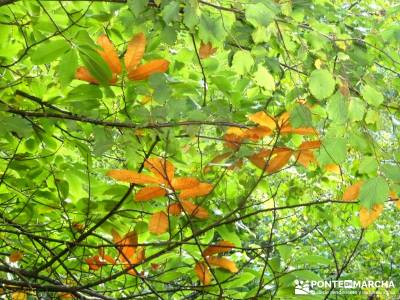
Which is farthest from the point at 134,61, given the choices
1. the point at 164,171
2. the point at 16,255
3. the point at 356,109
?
the point at 16,255

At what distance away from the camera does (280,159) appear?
120 cm

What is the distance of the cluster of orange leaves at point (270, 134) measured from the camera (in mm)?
1178

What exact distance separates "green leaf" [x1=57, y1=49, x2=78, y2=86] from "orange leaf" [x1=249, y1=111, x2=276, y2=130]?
0.40 meters

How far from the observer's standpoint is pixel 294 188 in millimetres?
2252

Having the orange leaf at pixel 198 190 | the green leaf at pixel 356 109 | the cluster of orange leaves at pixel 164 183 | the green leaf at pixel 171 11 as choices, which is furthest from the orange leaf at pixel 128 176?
the green leaf at pixel 356 109

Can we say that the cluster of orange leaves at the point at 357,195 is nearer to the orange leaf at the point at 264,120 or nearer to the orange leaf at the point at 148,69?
the orange leaf at the point at 264,120

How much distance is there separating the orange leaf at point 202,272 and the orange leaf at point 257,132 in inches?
15.0

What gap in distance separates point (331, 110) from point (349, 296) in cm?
314

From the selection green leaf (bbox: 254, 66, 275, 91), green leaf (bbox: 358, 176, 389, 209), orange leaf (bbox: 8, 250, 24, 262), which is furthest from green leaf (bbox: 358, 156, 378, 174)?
orange leaf (bbox: 8, 250, 24, 262)

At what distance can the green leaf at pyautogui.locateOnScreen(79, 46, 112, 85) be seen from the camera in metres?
1.03

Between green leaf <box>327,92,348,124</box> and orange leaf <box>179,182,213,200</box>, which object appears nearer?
green leaf <box>327,92,348,124</box>

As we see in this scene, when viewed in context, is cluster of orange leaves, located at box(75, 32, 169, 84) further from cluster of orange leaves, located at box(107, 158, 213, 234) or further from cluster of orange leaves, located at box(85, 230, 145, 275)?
cluster of orange leaves, located at box(85, 230, 145, 275)

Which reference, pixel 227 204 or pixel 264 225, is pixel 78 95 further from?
pixel 264 225

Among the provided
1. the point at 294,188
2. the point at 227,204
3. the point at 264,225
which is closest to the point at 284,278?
the point at 227,204
